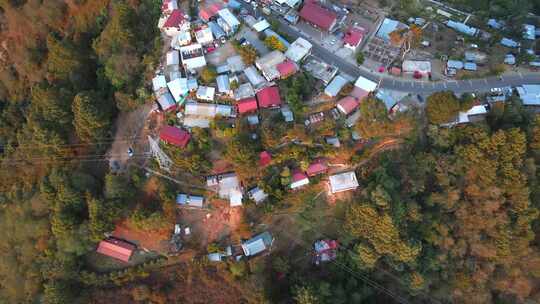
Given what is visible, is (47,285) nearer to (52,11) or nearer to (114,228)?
(114,228)

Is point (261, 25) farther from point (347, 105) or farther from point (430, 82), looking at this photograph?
point (430, 82)

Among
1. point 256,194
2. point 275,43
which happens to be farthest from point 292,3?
point 256,194

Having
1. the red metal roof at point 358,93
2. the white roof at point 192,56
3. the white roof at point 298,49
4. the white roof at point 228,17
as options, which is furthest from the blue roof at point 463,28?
the white roof at point 192,56

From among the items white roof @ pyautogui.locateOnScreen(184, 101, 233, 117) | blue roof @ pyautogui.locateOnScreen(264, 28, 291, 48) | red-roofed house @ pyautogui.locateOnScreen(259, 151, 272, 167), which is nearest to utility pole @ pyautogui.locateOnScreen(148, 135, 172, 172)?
white roof @ pyautogui.locateOnScreen(184, 101, 233, 117)

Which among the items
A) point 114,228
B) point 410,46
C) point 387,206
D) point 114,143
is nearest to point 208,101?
point 114,143

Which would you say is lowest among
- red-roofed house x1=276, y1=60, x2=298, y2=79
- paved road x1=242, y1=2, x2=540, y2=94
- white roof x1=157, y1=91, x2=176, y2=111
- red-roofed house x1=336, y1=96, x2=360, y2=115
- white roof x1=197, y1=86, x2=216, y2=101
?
white roof x1=157, y1=91, x2=176, y2=111

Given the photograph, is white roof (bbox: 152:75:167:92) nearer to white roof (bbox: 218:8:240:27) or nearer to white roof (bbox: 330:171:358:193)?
white roof (bbox: 218:8:240:27)
